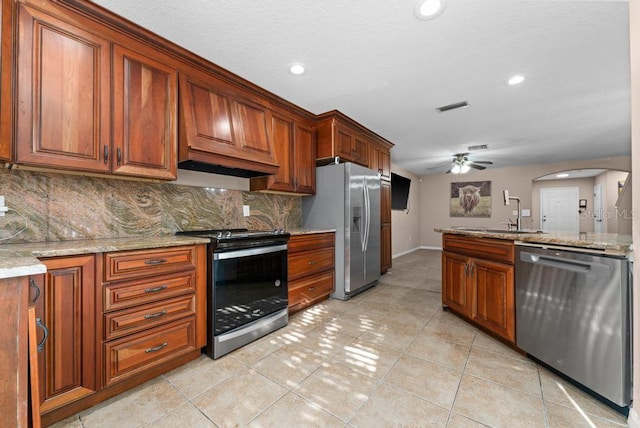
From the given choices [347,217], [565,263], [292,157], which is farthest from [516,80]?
[292,157]

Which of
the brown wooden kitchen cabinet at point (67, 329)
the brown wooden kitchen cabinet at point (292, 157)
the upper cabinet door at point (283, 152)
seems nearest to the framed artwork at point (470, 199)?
the brown wooden kitchen cabinet at point (292, 157)

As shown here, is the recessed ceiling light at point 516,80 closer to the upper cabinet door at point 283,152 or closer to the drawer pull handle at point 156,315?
the upper cabinet door at point 283,152

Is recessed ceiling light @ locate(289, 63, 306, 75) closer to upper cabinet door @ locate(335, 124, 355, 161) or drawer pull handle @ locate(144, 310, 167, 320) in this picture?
upper cabinet door @ locate(335, 124, 355, 161)

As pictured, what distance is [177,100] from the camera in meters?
2.10

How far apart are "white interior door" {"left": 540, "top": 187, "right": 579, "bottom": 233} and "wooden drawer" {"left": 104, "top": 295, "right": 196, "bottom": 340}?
9394mm

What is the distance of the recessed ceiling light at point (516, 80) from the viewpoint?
2480 millimetres

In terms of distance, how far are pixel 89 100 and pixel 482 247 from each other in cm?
323

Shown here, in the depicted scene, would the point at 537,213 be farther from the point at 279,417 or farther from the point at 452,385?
the point at 279,417

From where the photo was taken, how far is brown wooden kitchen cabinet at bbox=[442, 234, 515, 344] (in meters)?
2.10

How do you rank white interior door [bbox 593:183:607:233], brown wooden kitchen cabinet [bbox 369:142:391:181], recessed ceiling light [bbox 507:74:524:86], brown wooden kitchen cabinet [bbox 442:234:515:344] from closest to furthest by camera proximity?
brown wooden kitchen cabinet [bbox 442:234:515:344], recessed ceiling light [bbox 507:74:524:86], brown wooden kitchen cabinet [bbox 369:142:391:181], white interior door [bbox 593:183:607:233]

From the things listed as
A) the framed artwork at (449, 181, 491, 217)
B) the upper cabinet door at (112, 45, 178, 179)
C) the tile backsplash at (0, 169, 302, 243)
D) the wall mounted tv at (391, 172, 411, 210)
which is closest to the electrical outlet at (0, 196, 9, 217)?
the tile backsplash at (0, 169, 302, 243)

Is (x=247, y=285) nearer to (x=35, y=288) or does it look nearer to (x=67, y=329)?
(x=67, y=329)

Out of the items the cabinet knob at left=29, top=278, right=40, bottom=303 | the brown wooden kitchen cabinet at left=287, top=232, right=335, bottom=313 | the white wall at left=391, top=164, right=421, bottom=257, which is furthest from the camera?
the white wall at left=391, top=164, right=421, bottom=257

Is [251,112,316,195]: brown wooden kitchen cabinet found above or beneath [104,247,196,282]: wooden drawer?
above
